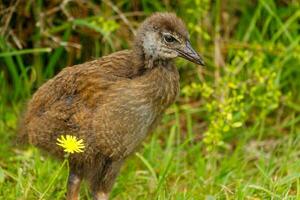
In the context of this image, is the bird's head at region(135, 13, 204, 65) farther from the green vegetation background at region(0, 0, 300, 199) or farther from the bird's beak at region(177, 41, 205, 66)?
the green vegetation background at region(0, 0, 300, 199)

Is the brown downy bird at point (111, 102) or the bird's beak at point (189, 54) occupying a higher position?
the bird's beak at point (189, 54)

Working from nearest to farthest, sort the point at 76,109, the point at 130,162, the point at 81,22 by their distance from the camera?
1. the point at 76,109
2. the point at 130,162
3. the point at 81,22

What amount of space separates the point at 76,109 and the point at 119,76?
298 mm

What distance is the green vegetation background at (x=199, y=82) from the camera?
240 inches

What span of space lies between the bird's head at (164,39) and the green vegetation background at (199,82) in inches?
34.8

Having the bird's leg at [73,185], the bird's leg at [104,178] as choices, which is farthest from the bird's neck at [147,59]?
the bird's leg at [73,185]

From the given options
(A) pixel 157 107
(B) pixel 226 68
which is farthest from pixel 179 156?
(A) pixel 157 107

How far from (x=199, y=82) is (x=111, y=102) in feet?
7.34

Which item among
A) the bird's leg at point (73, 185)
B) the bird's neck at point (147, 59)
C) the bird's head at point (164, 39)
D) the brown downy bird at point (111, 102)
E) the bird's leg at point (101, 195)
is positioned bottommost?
the bird's leg at point (101, 195)

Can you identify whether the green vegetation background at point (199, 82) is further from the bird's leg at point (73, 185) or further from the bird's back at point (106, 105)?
the bird's back at point (106, 105)

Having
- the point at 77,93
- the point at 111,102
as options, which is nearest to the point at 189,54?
the point at 111,102

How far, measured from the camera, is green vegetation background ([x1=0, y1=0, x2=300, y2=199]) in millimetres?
6086

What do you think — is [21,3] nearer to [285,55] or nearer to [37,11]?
[37,11]

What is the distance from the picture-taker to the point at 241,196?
17.5 ft
